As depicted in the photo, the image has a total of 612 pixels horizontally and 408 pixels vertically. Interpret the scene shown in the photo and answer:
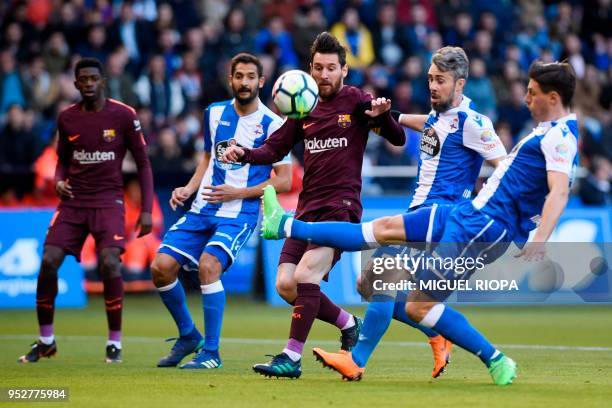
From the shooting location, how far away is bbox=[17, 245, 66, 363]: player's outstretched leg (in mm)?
11062

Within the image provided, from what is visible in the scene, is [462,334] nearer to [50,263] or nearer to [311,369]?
[311,369]

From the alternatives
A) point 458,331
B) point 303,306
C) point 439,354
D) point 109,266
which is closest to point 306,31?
point 109,266

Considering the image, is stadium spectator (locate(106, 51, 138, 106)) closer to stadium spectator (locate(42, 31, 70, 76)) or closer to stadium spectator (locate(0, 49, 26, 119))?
stadium spectator (locate(42, 31, 70, 76))

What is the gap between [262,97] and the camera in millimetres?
21234

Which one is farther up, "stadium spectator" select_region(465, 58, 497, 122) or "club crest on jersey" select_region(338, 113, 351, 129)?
Answer: "club crest on jersey" select_region(338, 113, 351, 129)

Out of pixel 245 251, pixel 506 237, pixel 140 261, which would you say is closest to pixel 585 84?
pixel 245 251

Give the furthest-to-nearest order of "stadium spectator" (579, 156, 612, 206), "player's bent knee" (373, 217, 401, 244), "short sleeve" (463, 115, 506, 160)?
1. "stadium spectator" (579, 156, 612, 206)
2. "short sleeve" (463, 115, 506, 160)
3. "player's bent knee" (373, 217, 401, 244)

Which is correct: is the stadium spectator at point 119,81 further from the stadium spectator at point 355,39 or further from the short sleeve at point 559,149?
the short sleeve at point 559,149

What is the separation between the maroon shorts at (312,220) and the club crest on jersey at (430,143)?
69 cm

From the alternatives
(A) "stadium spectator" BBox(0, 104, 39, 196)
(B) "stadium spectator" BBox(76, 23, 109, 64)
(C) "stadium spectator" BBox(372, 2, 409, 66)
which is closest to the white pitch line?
(A) "stadium spectator" BBox(0, 104, 39, 196)

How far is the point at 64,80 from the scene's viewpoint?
2016 cm

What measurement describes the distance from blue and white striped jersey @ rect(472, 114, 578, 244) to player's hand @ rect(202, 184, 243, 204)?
264cm

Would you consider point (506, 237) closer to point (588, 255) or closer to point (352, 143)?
point (352, 143)

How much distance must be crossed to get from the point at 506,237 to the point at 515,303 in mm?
11525
